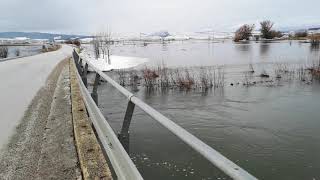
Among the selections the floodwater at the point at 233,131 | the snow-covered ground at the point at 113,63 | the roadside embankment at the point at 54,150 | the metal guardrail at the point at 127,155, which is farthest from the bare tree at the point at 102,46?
the metal guardrail at the point at 127,155

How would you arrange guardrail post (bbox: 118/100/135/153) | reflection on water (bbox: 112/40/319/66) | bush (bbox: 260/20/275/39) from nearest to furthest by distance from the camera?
guardrail post (bbox: 118/100/135/153)
reflection on water (bbox: 112/40/319/66)
bush (bbox: 260/20/275/39)

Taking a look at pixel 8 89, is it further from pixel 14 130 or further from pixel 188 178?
pixel 188 178

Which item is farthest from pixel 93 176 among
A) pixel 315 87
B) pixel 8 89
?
pixel 315 87

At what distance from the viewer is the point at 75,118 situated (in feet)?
24.6

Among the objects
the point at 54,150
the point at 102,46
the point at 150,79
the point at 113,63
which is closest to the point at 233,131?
the point at 54,150

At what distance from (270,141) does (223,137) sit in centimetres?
136

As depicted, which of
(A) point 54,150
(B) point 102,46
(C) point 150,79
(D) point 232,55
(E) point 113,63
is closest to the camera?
(A) point 54,150

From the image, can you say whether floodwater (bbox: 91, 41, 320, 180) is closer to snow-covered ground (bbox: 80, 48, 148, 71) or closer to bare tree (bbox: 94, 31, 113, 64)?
snow-covered ground (bbox: 80, 48, 148, 71)

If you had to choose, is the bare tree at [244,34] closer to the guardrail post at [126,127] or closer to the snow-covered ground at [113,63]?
the snow-covered ground at [113,63]

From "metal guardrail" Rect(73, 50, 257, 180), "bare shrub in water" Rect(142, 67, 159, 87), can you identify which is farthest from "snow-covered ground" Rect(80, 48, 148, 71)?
Result: "metal guardrail" Rect(73, 50, 257, 180)

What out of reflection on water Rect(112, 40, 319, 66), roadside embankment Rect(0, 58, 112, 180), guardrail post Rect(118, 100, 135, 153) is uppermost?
reflection on water Rect(112, 40, 319, 66)

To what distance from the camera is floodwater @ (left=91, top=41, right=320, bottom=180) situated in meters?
8.91

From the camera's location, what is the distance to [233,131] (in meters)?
11.8

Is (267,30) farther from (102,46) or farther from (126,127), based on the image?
(126,127)
